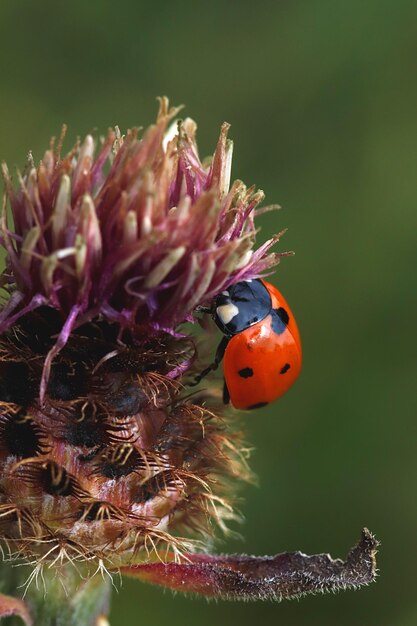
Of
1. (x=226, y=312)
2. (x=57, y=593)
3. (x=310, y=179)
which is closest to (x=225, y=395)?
(x=226, y=312)

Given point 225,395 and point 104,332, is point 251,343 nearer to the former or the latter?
point 225,395

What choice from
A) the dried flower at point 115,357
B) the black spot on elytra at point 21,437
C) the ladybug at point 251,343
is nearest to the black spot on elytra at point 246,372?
the ladybug at point 251,343

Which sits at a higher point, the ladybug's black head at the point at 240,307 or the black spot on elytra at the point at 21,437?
the ladybug's black head at the point at 240,307

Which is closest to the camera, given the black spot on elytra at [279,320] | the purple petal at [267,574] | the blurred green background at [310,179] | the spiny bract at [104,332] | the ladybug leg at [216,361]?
the spiny bract at [104,332]

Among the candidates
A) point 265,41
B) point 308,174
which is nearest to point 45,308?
point 308,174

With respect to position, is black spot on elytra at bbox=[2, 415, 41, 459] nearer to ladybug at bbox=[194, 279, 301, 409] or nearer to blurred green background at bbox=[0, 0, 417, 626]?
ladybug at bbox=[194, 279, 301, 409]

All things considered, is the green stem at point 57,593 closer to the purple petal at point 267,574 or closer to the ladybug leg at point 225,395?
the purple petal at point 267,574

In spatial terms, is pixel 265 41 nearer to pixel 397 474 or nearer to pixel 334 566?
pixel 397 474
